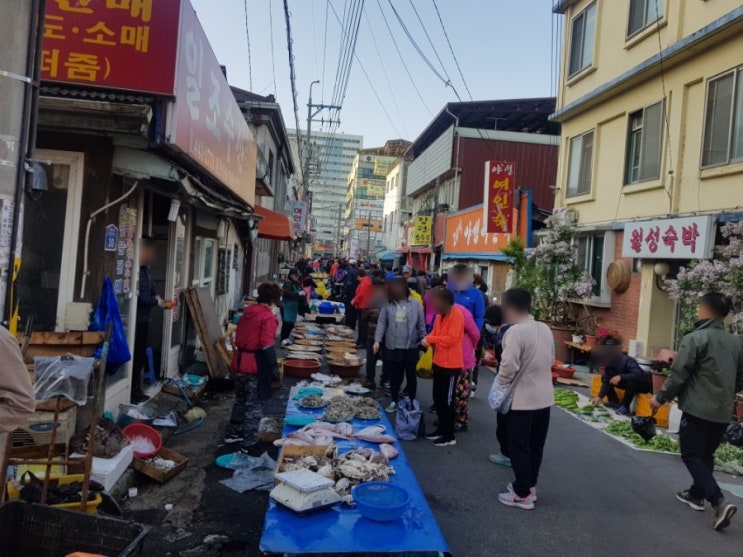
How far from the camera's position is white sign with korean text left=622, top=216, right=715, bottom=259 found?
8.88 metres

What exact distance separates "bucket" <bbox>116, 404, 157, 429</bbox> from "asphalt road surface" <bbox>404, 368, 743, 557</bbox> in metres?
2.99

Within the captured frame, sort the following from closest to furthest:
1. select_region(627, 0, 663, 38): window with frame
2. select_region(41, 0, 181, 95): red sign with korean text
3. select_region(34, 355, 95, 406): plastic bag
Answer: select_region(34, 355, 95, 406): plastic bag → select_region(41, 0, 181, 95): red sign with korean text → select_region(627, 0, 663, 38): window with frame

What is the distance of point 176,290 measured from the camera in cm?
A: 869

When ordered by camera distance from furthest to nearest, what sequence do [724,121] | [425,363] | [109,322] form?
[724,121] → [425,363] → [109,322]

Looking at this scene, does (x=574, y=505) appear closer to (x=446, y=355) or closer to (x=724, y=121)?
(x=446, y=355)

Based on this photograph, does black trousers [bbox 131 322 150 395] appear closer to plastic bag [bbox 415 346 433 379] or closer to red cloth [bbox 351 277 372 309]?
plastic bag [bbox 415 346 433 379]

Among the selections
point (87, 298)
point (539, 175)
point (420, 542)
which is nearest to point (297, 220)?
point (539, 175)

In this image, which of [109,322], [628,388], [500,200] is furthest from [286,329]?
[500,200]

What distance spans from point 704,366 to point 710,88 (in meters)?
6.75

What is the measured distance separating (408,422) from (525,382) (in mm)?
2274

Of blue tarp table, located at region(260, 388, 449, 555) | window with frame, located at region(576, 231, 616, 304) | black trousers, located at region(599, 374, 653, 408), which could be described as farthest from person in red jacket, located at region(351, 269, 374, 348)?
blue tarp table, located at region(260, 388, 449, 555)

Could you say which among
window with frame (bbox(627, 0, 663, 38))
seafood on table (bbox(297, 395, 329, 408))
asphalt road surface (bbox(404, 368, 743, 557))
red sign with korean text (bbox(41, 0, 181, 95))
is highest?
window with frame (bbox(627, 0, 663, 38))

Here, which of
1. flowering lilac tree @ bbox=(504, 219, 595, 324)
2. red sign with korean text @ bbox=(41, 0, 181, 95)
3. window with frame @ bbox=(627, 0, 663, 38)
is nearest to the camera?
red sign with korean text @ bbox=(41, 0, 181, 95)

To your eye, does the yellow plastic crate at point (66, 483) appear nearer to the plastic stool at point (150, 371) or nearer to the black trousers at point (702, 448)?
the plastic stool at point (150, 371)
